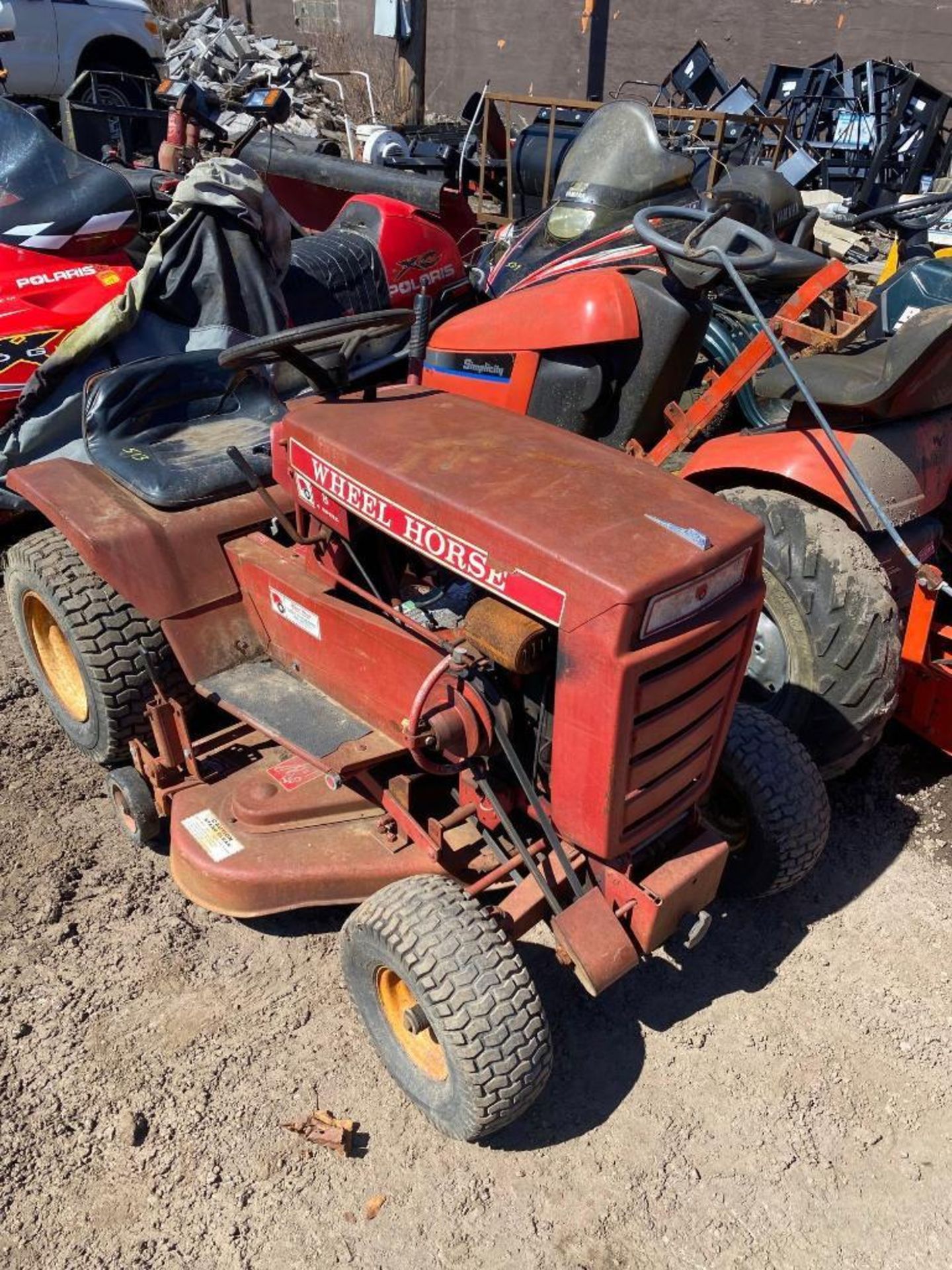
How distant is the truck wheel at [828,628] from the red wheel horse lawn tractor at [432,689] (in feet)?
1.28

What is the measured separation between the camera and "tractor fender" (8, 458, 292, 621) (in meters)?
2.64

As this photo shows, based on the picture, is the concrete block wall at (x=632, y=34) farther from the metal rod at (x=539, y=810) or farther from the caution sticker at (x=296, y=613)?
the metal rod at (x=539, y=810)

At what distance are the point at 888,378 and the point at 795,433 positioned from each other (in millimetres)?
322

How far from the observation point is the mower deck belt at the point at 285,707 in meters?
2.42

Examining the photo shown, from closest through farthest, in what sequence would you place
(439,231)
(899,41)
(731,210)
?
(731,210) < (439,231) < (899,41)

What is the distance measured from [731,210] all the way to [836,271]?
139cm

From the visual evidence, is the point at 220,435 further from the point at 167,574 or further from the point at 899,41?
the point at 899,41

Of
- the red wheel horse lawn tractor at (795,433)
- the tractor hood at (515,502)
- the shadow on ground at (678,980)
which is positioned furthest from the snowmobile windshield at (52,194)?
the shadow on ground at (678,980)

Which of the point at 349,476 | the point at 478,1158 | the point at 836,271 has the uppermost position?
the point at 836,271

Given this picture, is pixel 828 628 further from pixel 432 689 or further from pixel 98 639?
pixel 98 639

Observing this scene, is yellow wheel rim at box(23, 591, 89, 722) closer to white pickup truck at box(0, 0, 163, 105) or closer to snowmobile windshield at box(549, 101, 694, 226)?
snowmobile windshield at box(549, 101, 694, 226)

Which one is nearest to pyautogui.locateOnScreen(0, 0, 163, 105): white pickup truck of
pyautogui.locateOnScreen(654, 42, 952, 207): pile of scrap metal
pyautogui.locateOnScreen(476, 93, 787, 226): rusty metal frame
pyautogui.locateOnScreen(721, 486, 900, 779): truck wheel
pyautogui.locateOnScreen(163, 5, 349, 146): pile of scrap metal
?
pyautogui.locateOnScreen(163, 5, 349, 146): pile of scrap metal

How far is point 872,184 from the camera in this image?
9.77 m

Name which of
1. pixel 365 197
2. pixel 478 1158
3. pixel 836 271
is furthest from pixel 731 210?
pixel 478 1158
